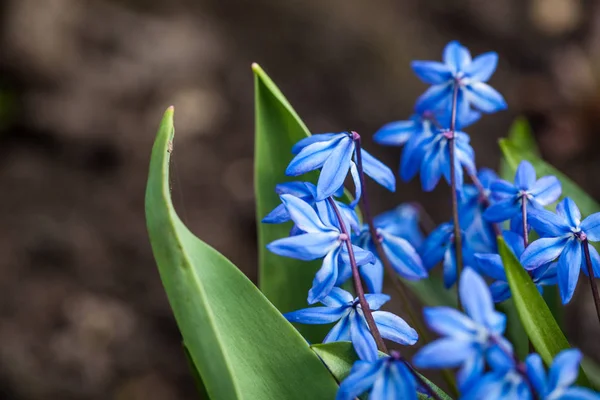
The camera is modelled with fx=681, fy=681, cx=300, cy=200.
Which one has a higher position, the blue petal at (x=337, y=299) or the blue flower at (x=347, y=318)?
the blue petal at (x=337, y=299)

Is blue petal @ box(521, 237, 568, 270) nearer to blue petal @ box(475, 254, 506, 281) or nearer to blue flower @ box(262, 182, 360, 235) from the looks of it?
blue petal @ box(475, 254, 506, 281)

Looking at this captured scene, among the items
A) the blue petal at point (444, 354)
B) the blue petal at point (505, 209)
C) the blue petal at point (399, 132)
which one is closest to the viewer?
the blue petal at point (444, 354)

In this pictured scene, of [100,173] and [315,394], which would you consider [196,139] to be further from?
[315,394]

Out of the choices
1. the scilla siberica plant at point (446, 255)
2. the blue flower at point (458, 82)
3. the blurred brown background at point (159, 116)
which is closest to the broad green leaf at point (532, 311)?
the scilla siberica plant at point (446, 255)

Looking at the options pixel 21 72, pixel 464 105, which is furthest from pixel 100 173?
pixel 464 105

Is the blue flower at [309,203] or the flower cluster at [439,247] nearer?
the flower cluster at [439,247]

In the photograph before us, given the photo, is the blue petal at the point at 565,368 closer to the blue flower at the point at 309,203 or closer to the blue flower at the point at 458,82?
the blue flower at the point at 309,203

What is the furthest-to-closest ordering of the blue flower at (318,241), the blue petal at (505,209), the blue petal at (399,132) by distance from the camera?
the blue petal at (399,132) < the blue petal at (505,209) < the blue flower at (318,241)
